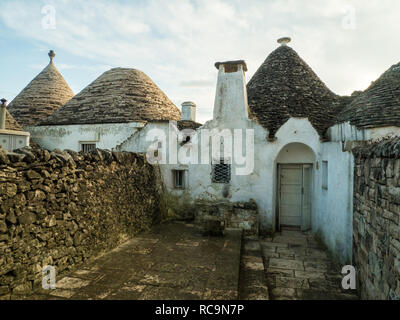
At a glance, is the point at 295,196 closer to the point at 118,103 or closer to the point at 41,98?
the point at 118,103

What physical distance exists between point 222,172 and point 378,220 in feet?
18.6

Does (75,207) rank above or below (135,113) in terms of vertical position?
below

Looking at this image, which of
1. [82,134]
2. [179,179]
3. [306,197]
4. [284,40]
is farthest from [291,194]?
[82,134]

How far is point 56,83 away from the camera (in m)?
18.2

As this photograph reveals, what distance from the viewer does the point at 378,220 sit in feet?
13.3

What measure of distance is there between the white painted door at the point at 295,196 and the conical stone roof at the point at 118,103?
→ 6638mm

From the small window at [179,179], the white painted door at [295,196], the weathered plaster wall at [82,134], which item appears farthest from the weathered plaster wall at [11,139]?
the white painted door at [295,196]

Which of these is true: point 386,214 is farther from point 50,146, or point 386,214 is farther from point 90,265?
point 50,146

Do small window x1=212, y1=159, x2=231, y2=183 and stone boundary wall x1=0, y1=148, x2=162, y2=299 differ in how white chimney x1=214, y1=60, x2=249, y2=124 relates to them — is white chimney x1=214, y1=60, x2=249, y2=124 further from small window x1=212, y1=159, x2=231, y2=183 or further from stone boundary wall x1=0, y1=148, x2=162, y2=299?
stone boundary wall x1=0, y1=148, x2=162, y2=299

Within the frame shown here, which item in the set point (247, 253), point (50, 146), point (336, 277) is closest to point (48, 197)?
point (247, 253)

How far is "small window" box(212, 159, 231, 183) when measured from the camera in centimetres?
928

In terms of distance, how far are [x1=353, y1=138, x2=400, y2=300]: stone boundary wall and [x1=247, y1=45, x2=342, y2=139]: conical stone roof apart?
448 centimetres
